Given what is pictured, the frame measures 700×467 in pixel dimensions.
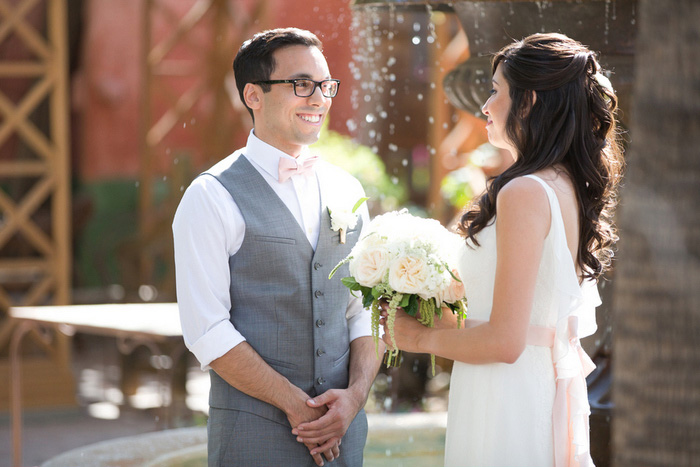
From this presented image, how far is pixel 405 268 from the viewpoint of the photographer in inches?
98.7

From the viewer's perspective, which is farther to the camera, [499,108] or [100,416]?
[100,416]

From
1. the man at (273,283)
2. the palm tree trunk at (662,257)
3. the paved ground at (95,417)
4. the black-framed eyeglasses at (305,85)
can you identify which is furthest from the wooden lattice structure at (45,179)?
the palm tree trunk at (662,257)

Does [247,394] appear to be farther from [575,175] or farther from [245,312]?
[575,175]

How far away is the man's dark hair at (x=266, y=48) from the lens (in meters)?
2.78

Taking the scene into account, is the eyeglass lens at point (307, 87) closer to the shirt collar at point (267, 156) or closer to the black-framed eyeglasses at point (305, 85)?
the black-framed eyeglasses at point (305, 85)

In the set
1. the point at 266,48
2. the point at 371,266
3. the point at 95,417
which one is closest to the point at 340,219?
the point at 371,266

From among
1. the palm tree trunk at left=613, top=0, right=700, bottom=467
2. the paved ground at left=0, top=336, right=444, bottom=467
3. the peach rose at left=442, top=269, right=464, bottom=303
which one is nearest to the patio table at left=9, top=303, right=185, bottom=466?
the paved ground at left=0, top=336, right=444, bottom=467

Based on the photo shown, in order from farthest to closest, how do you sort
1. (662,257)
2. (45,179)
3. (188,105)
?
(188,105) → (45,179) → (662,257)

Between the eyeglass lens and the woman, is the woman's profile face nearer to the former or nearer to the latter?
the woman

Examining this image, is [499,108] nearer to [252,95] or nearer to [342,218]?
[342,218]

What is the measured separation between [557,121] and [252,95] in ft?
3.14

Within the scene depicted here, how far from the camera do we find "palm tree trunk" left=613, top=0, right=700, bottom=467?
65.7 inches

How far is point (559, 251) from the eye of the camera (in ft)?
7.81

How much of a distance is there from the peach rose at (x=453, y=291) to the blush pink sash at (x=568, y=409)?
0.35 feet
